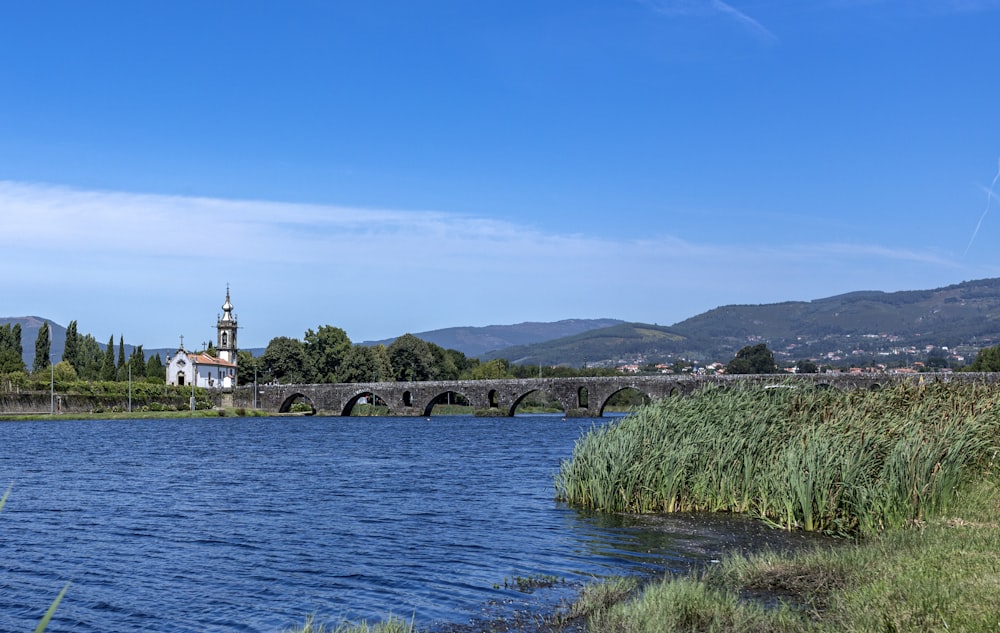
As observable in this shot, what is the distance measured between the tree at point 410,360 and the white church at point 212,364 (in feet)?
85.5

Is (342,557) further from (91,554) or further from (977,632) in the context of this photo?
(977,632)

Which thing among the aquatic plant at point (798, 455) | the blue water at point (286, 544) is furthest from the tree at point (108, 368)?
the aquatic plant at point (798, 455)

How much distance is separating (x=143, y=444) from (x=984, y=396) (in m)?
48.7

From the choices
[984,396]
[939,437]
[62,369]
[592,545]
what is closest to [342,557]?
[592,545]

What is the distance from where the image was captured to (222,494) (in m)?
31.0

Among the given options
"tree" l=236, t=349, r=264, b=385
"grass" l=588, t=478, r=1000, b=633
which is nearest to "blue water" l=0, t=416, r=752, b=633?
"grass" l=588, t=478, r=1000, b=633

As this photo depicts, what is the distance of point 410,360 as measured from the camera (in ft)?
490

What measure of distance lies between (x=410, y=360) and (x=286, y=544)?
12905 centimetres

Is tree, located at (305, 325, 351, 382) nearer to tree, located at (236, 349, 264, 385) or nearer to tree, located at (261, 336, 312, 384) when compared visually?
tree, located at (261, 336, 312, 384)

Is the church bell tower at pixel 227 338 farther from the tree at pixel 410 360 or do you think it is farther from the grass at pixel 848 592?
the grass at pixel 848 592

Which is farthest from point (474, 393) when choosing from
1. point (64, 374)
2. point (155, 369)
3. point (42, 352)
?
point (42, 352)

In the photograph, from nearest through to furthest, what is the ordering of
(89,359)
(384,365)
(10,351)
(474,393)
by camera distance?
1. (10,351)
2. (474,393)
3. (89,359)
4. (384,365)

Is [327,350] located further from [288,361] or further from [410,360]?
[410,360]

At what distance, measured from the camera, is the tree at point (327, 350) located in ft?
457
